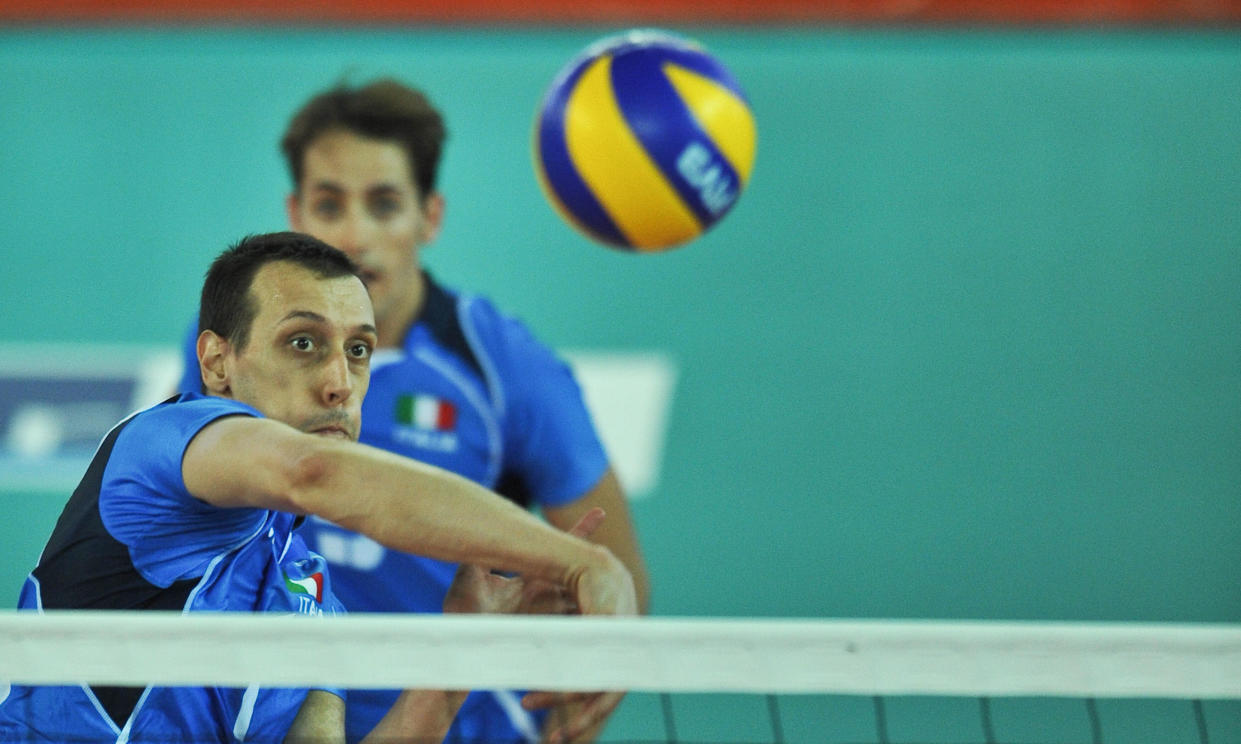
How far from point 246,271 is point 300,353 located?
0.18m

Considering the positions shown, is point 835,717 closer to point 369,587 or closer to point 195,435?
point 369,587

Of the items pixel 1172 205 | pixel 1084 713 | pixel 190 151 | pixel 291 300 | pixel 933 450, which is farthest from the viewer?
pixel 190 151

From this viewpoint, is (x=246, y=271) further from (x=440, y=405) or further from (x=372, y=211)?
(x=372, y=211)

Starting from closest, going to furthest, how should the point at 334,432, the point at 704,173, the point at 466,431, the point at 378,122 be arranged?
1. the point at 334,432
2. the point at 704,173
3. the point at 466,431
4. the point at 378,122

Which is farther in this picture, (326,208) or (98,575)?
(326,208)

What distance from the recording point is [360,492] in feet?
6.98

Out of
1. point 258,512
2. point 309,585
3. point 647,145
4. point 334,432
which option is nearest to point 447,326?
point 647,145

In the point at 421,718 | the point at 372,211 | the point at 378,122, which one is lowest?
the point at 421,718

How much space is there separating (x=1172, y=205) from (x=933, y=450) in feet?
6.57

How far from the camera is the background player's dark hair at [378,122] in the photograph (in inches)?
173

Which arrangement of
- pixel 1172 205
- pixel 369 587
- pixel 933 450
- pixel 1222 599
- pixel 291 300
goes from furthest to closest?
pixel 1172 205
pixel 933 450
pixel 1222 599
pixel 369 587
pixel 291 300

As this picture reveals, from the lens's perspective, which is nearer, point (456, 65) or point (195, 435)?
point (195, 435)

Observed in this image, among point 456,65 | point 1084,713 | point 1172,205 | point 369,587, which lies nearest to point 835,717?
point 1084,713

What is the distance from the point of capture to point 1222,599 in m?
6.12
